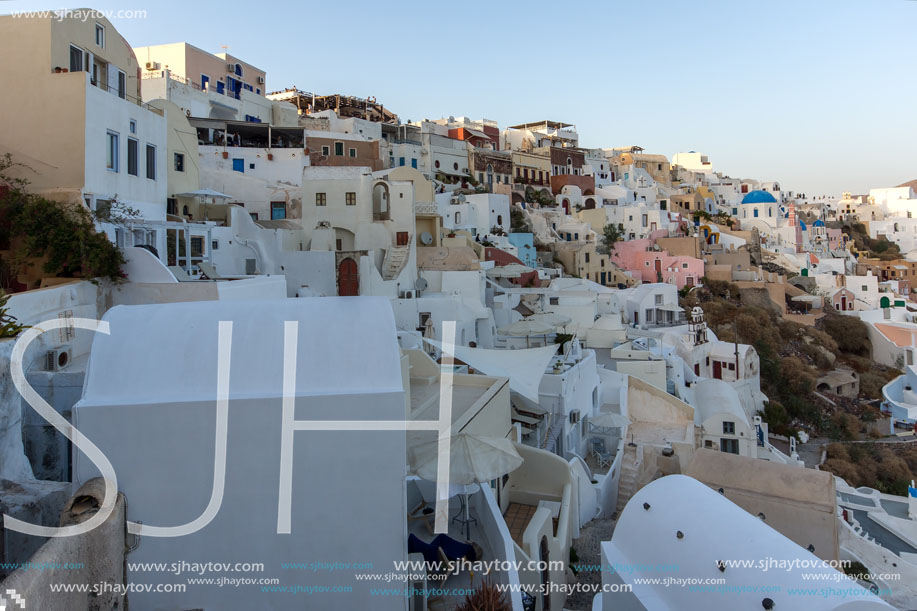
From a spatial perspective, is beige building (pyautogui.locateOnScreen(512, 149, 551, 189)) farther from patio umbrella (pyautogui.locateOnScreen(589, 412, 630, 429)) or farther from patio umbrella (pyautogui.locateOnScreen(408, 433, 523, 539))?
patio umbrella (pyautogui.locateOnScreen(408, 433, 523, 539))

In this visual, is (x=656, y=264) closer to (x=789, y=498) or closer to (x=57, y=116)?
(x=789, y=498)

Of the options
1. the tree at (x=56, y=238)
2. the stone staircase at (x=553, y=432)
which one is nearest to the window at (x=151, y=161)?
the tree at (x=56, y=238)

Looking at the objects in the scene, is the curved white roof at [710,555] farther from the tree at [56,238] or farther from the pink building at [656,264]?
the pink building at [656,264]

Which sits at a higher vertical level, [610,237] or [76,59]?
[76,59]

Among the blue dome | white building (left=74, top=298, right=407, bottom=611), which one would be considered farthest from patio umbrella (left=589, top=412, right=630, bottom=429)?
the blue dome

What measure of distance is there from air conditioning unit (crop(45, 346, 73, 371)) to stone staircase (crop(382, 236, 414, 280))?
13843 millimetres

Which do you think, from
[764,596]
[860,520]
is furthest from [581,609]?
[860,520]

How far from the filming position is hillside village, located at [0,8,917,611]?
240 inches

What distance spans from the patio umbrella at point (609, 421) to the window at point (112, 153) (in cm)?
1553

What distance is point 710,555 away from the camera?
7.18 meters

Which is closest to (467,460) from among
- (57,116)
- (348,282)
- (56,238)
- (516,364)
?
(348,282)

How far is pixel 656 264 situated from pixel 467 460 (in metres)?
38.2

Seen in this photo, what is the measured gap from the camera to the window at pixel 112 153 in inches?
514

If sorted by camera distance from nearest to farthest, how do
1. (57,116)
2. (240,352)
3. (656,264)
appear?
(240,352) → (57,116) → (656,264)
